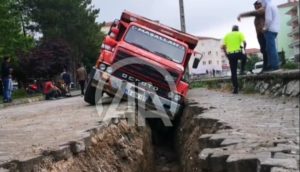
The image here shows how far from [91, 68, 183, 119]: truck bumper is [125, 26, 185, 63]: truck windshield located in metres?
1.14

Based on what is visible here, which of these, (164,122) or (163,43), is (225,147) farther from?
(163,43)

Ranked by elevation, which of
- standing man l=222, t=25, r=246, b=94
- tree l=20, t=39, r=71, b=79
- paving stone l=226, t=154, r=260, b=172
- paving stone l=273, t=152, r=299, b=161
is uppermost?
tree l=20, t=39, r=71, b=79

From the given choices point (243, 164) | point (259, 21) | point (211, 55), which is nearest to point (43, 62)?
point (259, 21)

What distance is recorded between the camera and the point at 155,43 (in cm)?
1239

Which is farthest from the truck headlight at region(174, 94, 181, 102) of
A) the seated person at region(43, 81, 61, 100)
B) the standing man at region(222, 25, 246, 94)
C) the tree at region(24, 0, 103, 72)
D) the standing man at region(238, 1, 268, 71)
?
the tree at region(24, 0, 103, 72)

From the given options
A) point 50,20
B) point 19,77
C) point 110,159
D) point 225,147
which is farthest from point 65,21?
point 225,147

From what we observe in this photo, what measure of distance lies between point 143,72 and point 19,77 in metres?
25.0

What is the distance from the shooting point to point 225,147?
4.49 m

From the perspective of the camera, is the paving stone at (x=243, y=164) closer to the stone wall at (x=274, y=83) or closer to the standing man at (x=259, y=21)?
the stone wall at (x=274, y=83)

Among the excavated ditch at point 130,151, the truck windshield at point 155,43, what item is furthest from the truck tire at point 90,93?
the excavated ditch at point 130,151

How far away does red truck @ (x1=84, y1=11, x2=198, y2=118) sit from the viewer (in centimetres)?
1150

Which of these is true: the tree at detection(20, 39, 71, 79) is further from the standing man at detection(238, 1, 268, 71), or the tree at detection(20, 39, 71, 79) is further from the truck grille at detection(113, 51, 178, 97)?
the standing man at detection(238, 1, 268, 71)

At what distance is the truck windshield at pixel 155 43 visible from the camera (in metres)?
12.3

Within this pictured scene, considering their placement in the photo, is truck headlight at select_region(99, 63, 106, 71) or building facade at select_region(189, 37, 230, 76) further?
building facade at select_region(189, 37, 230, 76)
